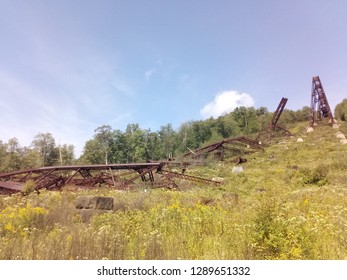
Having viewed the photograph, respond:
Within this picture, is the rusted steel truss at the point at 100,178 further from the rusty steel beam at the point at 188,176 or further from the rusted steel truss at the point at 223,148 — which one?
the rusted steel truss at the point at 223,148

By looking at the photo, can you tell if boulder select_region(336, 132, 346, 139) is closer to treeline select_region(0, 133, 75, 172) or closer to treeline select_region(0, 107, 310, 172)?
treeline select_region(0, 107, 310, 172)

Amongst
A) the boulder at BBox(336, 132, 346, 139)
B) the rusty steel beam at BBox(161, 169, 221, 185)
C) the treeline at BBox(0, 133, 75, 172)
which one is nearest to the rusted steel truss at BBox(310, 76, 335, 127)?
the boulder at BBox(336, 132, 346, 139)

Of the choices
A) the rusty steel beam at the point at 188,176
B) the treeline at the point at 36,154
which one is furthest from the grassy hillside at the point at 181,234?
the treeline at the point at 36,154

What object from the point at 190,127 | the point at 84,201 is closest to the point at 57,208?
the point at 84,201

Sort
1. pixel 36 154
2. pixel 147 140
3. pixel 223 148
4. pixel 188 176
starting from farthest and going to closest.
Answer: pixel 147 140
pixel 36 154
pixel 223 148
pixel 188 176

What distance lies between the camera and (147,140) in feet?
291

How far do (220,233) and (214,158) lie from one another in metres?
23.0

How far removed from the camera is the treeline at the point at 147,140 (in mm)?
72375

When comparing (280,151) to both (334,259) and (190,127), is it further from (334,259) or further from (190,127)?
(190,127)

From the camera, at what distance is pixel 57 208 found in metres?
7.38

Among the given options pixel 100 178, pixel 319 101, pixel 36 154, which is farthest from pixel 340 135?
pixel 36 154

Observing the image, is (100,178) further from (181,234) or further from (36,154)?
(36,154)

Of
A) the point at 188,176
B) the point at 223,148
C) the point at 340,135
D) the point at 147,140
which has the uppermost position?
the point at 147,140

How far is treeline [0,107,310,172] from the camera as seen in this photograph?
72.4 meters
